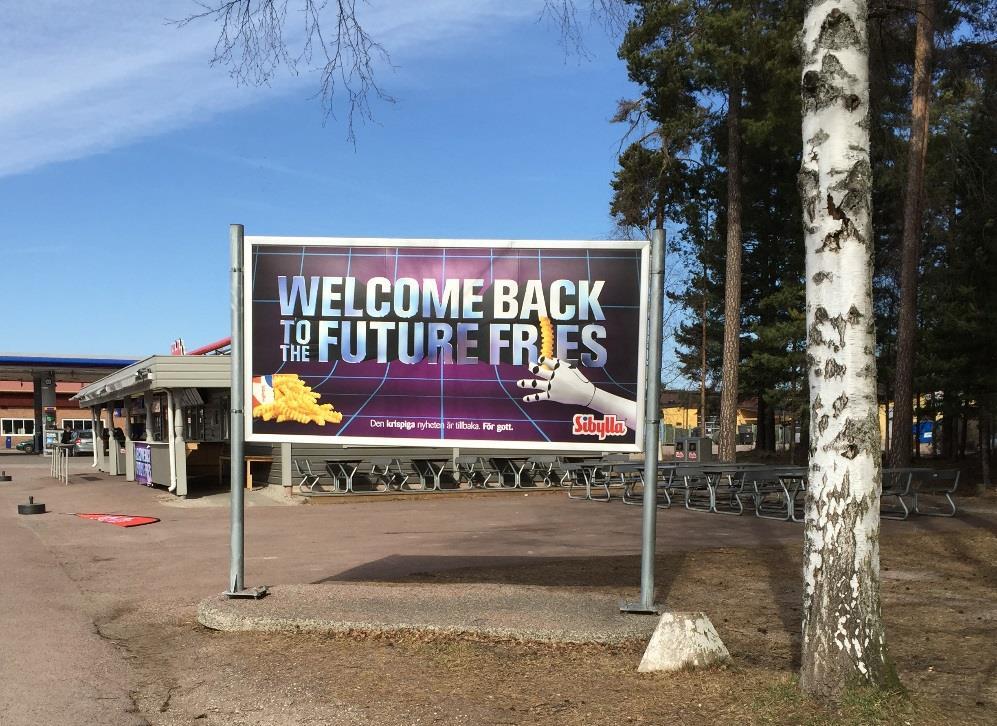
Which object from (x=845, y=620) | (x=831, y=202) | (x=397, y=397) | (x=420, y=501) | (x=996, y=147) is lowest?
(x=420, y=501)

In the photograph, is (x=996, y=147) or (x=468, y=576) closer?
(x=468, y=576)

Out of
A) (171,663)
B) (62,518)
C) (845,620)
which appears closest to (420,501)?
(62,518)

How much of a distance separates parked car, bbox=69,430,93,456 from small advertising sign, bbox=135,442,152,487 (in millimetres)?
21487

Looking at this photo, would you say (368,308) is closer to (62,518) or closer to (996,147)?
(62,518)

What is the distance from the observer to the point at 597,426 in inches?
284

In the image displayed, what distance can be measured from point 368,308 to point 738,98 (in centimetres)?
1969

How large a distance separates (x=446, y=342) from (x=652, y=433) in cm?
180

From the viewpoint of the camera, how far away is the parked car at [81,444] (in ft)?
149

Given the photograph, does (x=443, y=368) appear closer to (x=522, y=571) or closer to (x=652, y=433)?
(x=652, y=433)

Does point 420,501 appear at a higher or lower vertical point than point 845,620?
lower

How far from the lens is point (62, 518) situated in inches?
627

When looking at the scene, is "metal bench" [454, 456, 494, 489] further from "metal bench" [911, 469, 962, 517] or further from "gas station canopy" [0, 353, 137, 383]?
"gas station canopy" [0, 353, 137, 383]

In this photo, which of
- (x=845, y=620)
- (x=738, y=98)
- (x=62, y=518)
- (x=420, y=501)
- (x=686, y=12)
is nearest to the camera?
(x=845, y=620)

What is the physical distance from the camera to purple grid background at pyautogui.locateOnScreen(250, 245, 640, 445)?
7.22 meters
